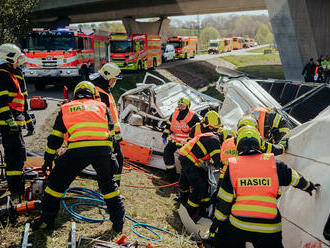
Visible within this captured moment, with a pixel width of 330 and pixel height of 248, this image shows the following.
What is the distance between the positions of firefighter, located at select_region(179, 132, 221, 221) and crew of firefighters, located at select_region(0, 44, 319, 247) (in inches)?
0.5

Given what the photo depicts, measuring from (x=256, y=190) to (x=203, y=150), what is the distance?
160cm

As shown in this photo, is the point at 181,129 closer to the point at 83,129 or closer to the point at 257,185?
the point at 83,129

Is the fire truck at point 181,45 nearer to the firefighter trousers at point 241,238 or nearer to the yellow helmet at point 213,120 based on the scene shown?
the yellow helmet at point 213,120

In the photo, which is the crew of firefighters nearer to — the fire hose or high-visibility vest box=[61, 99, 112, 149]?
high-visibility vest box=[61, 99, 112, 149]

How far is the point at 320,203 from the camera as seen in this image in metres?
2.63

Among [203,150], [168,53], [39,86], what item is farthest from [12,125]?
[168,53]

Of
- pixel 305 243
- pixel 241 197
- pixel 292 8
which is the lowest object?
pixel 305 243

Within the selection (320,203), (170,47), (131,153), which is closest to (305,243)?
(320,203)

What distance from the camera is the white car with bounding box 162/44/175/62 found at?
29719mm

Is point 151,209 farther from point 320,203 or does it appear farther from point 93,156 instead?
point 320,203

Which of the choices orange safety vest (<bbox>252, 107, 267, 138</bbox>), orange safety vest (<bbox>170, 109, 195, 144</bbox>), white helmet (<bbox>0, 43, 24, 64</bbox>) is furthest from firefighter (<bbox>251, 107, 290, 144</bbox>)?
white helmet (<bbox>0, 43, 24, 64</bbox>)

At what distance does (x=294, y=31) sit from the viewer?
18703 millimetres

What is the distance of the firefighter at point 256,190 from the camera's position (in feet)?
8.99

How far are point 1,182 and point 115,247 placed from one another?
2360 mm
